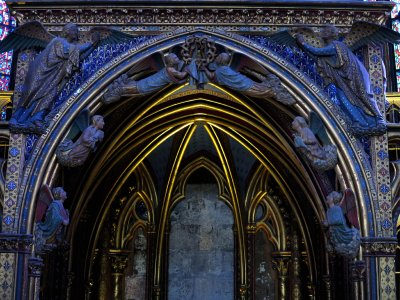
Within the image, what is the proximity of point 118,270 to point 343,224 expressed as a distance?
8.49 m

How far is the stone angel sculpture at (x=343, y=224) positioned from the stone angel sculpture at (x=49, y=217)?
493cm

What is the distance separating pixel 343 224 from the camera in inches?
564

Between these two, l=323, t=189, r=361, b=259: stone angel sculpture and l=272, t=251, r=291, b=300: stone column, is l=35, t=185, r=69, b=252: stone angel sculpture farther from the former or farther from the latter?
l=272, t=251, r=291, b=300: stone column

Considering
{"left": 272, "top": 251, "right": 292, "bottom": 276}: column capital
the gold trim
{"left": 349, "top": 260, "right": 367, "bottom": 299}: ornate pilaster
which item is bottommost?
{"left": 349, "top": 260, "right": 367, "bottom": 299}: ornate pilaster

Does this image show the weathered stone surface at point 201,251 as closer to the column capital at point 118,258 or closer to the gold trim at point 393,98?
the column capital at point 118,258

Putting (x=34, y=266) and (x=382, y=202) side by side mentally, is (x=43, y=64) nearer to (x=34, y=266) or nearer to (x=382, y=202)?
(x=34, y=266)

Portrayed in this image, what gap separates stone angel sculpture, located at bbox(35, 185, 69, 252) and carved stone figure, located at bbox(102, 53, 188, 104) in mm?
2045

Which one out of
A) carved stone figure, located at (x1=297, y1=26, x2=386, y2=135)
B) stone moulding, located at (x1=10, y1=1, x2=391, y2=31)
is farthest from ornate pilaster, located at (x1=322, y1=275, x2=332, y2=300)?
stone moulding, located at (x1=10, y1=1, x2=391, y2=31)

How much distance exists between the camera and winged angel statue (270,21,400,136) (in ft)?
48.6

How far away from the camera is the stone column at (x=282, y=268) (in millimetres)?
20750

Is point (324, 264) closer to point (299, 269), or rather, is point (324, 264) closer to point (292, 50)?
point (299, 269)

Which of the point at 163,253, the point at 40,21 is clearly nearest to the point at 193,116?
the point at 163,253

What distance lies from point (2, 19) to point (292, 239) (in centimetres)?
947

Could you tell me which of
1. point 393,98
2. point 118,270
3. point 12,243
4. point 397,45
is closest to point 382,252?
point 393,98
